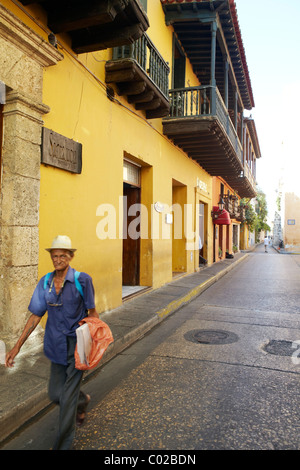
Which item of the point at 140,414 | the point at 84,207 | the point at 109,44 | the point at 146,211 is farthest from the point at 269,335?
the point at 109,44

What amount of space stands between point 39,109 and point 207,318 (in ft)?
15.2

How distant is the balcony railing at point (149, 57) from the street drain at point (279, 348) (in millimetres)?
5407

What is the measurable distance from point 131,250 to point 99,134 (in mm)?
3596

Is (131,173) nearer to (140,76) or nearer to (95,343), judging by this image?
(140,76)

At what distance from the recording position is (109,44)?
211 inches

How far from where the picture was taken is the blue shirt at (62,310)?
2570 mm

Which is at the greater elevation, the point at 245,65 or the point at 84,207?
the point at 245,65

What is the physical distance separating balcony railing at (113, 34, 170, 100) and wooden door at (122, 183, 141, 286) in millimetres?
2495

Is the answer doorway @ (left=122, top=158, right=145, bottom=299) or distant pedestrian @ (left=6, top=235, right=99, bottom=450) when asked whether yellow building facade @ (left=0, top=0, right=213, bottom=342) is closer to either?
doorway @ (left=122, top=158, right=145, bottom=299)

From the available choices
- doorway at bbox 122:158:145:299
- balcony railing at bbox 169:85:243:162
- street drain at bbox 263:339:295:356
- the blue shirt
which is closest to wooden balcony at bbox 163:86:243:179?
balcony railing at bbox 169:85:243:162

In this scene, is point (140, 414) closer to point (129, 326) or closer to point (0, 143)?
point (129, 326)

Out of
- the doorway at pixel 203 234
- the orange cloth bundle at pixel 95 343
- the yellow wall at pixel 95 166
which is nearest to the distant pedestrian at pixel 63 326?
the orange cloth bundle at pixel 95 343

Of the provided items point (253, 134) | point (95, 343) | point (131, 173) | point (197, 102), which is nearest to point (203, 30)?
point (197, 102)

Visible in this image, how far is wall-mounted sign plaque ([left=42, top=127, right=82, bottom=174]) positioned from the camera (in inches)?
188
